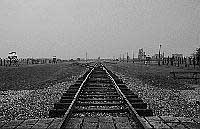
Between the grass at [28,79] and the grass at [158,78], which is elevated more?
the grass at [158,78]

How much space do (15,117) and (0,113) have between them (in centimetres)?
82

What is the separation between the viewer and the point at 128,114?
629 cm

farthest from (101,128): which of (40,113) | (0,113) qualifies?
(0,113)

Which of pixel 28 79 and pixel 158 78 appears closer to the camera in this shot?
pixel 158 78

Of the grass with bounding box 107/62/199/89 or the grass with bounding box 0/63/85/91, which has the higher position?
the grass with bounding box 107/62/199/89

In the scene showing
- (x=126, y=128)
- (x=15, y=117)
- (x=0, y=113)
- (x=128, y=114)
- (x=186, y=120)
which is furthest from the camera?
(x=0, y=113)

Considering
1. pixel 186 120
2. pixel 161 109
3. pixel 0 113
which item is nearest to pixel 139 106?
pixel 161 109

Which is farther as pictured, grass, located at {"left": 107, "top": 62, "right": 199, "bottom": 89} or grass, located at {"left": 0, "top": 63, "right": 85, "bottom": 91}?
grass, located at {"left": 0, "top": 63, "right": 85, "bottom": 91}

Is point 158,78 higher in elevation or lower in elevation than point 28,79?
higher

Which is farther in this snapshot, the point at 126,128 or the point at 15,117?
the point at 15,117

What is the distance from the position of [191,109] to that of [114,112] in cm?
253

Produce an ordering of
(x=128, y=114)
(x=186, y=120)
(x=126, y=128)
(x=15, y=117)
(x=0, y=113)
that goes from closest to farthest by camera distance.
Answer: (x=126, y=128), (x=186, y=120), (x=128, y=114), (x=15, y=117), (x=0, y=113)

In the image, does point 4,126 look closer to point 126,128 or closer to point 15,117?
point 15,117

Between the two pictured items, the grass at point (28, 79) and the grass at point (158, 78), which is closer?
the grass at point (158, 78)
